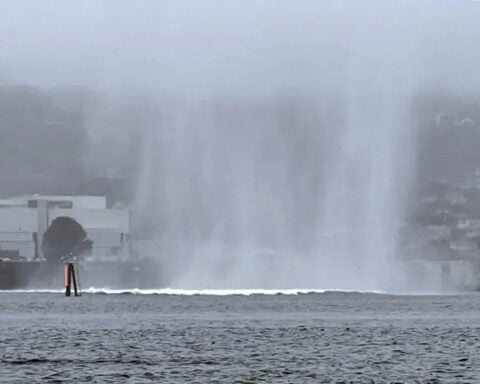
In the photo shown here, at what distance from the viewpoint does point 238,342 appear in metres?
49.9

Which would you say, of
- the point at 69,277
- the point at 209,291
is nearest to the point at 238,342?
the point at 69,277

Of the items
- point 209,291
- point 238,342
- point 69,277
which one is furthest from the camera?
point 209,291

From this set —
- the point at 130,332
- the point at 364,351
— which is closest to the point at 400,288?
the point at 130,332

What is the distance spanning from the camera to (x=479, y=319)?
64.2 m

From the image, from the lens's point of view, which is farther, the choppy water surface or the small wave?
the small wave

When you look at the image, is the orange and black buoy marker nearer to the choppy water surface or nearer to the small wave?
the choppy water surface

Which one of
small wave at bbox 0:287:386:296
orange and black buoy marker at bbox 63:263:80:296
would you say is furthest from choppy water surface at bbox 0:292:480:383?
small wave at bbox 0:287:386:296

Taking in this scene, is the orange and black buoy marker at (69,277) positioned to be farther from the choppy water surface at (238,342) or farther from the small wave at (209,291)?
the small wave at (209,291)

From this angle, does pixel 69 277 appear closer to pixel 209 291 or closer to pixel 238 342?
pixel 209 291

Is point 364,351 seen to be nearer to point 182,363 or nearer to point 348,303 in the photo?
point 182,363

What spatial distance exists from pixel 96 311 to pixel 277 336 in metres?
19.2

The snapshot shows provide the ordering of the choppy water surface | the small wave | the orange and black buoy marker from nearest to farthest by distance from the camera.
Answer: the choppy water surface < the orange and black buoy marker < the small wave

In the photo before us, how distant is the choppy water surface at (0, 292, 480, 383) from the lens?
39.6 metres

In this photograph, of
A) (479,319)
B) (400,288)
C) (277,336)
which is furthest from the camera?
(400,288)
